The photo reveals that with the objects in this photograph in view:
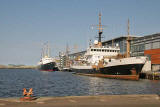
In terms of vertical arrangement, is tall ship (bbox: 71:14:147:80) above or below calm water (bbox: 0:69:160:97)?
above

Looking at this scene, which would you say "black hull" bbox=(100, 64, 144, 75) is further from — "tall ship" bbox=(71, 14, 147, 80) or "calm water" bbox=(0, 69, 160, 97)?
"calm water" bbox=(0, 69, 160, 97)

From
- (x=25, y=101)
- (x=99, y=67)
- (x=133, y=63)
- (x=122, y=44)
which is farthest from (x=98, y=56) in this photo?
(x=25, y=101)

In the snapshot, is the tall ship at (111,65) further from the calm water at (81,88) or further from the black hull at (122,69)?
the calm water at (81,88)

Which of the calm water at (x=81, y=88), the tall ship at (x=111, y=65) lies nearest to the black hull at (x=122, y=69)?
the tall ship at (x=111, y=65)

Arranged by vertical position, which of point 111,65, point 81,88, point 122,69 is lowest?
point 81,88

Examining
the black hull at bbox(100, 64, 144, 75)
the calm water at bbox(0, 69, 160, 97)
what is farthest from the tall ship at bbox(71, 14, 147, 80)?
the calm water at bbox(0, 69, 160, 97)

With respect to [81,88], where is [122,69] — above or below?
above

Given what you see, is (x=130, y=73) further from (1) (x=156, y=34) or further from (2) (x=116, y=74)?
(1) (x=156, y=34)

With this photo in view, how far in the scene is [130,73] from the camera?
4453 centimetres

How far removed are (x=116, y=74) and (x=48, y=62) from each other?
8731 cm

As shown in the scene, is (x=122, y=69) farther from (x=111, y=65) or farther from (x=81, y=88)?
(x=81, y=88)

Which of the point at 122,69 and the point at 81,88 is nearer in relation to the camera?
the point at 81,88

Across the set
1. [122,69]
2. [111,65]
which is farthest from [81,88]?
[111,65]

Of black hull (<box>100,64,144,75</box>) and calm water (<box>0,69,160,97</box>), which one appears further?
black hull (<box>100,64,144,75</box>)
